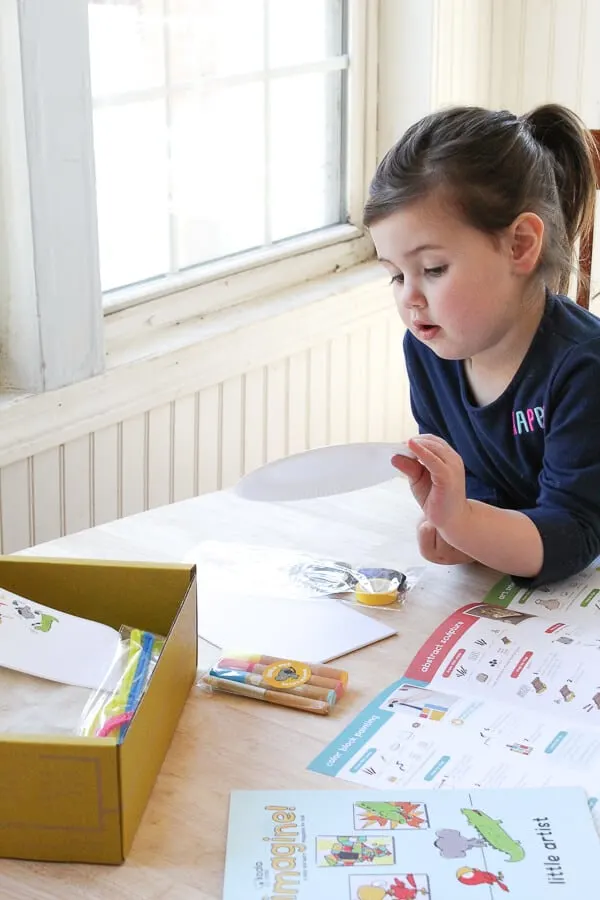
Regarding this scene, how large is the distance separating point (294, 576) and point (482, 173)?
49 cm

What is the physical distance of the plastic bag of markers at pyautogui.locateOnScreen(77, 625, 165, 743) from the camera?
37.3 inches

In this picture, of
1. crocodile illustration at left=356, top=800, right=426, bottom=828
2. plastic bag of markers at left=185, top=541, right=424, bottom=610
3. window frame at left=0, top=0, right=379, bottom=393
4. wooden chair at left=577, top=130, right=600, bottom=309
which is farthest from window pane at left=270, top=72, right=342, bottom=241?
crocodile illustration at left=356, top=800, right=426, bottom=828

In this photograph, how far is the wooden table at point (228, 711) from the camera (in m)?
0.84

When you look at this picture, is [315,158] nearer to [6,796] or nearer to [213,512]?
[213,512]

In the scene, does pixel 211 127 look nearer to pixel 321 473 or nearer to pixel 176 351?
pixel 176 351

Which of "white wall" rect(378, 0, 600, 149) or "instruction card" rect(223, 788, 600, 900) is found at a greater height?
"white wall" rect(378, 0, 600, 149)

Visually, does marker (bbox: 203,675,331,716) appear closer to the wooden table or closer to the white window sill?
the wooden table

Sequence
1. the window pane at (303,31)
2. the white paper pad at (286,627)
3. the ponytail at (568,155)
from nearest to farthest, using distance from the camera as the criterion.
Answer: the white paper pad at (286,627) → the ponytail at (568,155) → the window pane at (303,31)

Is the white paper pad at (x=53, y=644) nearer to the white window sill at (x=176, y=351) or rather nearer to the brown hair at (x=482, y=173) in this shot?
the brown hair at (x=482, y=173)

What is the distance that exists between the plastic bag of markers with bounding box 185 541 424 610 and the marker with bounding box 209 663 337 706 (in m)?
0.18

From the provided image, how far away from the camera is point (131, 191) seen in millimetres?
2199

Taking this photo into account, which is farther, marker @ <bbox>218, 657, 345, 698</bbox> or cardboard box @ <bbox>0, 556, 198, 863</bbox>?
marker @ <bbox>218, 657, 345, 698</bbox>

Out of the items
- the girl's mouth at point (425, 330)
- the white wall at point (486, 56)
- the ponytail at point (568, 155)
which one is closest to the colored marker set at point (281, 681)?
the girl's mouth at point (425, 330)

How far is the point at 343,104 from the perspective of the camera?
2.72m
